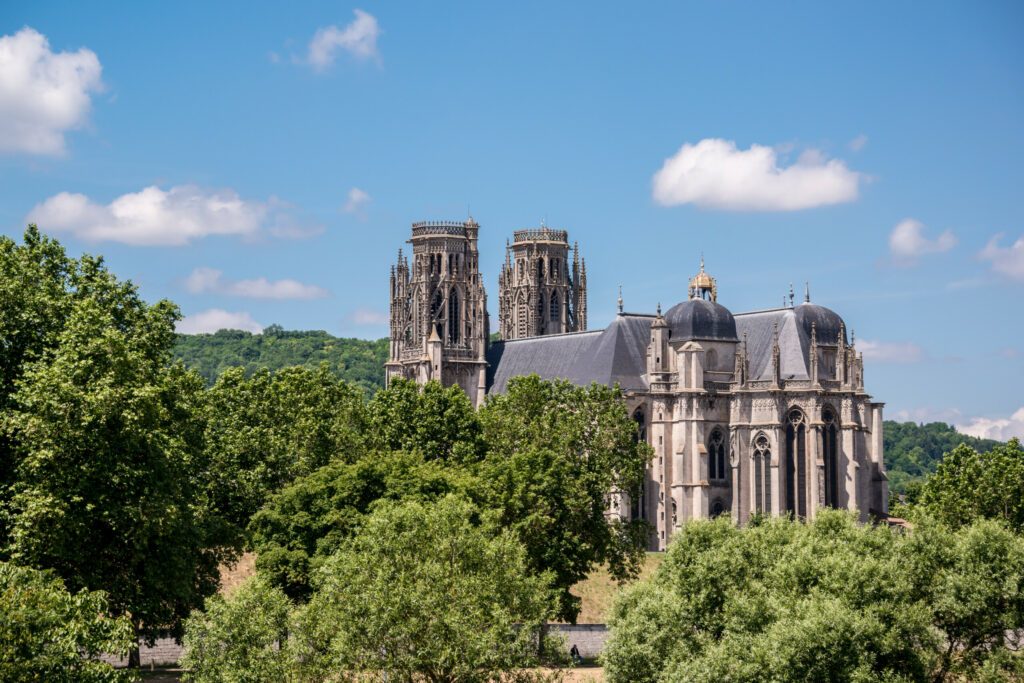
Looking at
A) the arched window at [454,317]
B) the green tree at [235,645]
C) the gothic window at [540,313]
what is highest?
the gothic window at [540,313]

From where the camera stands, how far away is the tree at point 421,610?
50.7m

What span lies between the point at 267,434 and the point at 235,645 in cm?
3017

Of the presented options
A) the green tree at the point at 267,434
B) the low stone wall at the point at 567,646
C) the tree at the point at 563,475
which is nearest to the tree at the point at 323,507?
the green tree at the point at 267,434

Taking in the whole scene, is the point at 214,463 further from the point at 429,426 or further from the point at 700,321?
the point at 700,321

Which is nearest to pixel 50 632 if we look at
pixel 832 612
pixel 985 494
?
pixel 832 612

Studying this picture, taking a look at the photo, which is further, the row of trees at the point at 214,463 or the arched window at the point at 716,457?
the arched window at the point at 716,457

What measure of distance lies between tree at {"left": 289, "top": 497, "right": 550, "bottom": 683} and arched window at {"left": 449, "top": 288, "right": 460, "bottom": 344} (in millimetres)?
83058

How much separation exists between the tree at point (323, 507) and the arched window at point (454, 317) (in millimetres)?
61687

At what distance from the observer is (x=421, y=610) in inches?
2004

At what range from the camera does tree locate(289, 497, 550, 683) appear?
166 feet

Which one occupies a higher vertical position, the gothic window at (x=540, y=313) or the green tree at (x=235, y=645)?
the gothic window at (x=540, y=313)

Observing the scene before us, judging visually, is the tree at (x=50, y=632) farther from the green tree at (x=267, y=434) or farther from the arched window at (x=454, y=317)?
the arched window at (x=454, y=317)

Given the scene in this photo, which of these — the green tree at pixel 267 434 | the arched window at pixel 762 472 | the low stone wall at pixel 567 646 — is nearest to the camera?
the low stone wall at pixel 567 646

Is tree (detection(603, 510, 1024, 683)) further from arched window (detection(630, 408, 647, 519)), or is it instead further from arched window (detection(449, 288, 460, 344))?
arched window (detection(449, 288, 460, 344))
